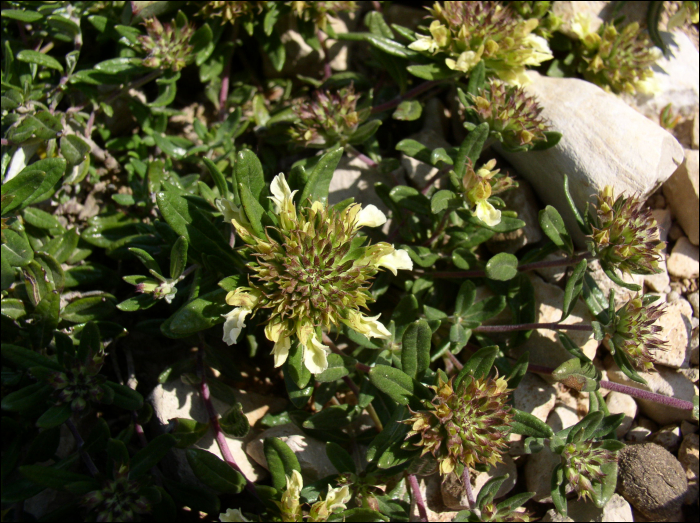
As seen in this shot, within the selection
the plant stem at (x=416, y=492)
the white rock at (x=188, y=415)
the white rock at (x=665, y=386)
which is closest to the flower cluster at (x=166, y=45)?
the white rock at (x=188, y=415)

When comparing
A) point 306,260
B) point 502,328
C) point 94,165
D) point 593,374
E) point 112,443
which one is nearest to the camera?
point 306,260

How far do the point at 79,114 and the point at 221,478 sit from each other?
2737 mm

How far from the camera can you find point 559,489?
3.07 meters

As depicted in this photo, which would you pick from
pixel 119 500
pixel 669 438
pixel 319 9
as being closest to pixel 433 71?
pixel 319 9

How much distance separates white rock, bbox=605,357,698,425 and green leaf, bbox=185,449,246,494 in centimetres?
261

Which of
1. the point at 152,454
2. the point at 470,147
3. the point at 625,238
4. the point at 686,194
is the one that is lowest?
the point at 152,454

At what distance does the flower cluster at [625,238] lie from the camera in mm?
2987

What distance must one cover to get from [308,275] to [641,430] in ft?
9.05

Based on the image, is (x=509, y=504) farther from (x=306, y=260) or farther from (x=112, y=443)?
(x=112, y=443)

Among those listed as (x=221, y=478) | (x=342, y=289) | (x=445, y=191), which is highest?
(x=445, y=191)

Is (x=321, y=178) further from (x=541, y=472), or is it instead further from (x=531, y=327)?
(x=541, y=472)

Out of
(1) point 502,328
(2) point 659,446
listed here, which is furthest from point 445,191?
(2) point 659,446

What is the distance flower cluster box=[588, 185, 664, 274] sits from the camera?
9.80ft

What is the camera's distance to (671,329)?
3.69m
